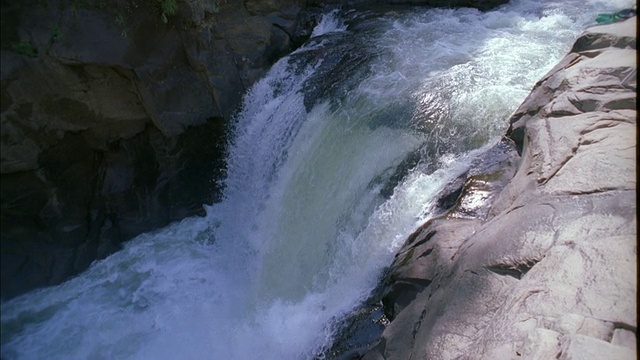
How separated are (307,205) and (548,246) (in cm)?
212

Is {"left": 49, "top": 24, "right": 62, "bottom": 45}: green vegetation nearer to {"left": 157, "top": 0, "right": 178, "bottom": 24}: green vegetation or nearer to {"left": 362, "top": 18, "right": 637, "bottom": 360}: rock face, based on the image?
{"left": 157, "top": 0, "right": 178, "bottom": 24}: green vegetation

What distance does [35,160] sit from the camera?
12.6 ft

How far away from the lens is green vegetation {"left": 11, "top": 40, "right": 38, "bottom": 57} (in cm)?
362

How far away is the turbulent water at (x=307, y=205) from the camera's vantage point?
350 cm

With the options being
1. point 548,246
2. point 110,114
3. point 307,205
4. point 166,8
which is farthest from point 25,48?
point 548,246

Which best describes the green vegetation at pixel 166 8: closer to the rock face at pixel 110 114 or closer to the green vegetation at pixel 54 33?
the rock face at pixel 110 114

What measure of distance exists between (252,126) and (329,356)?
2263mm

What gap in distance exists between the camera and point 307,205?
13.1 feet

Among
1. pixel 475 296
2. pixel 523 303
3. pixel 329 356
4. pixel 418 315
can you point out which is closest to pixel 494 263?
pixel 475 296

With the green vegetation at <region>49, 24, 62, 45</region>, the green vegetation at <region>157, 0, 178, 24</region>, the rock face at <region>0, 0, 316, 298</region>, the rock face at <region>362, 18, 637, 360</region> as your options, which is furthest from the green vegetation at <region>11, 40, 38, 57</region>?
the rock face at <region>362, 18, 637, 360</region>

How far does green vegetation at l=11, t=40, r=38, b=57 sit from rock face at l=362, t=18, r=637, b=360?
3070 millimetres

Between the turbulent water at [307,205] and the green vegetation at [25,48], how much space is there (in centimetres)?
174

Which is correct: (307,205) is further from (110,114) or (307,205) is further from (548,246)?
(548,246)

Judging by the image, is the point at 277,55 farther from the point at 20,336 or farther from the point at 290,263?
the point at 20,336
